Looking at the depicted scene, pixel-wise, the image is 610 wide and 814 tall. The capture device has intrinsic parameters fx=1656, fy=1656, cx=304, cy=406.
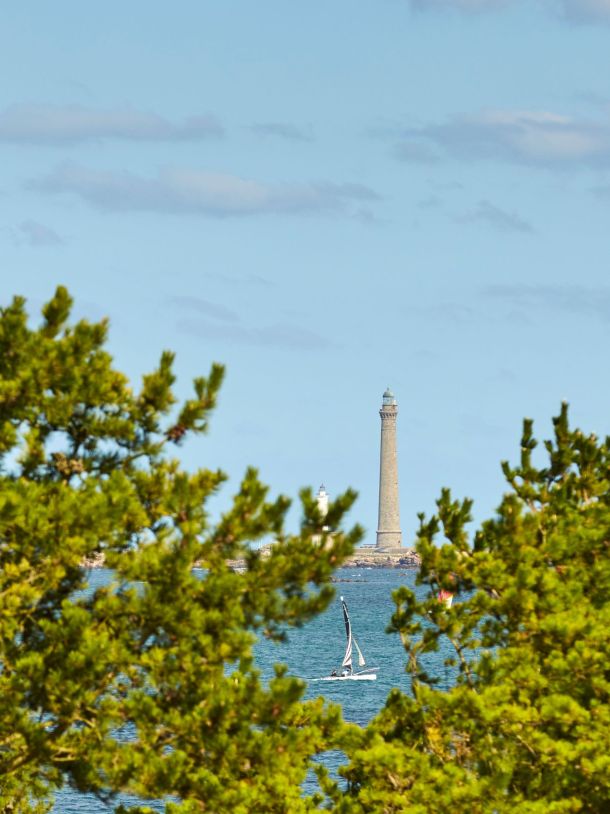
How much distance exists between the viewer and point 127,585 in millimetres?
22156

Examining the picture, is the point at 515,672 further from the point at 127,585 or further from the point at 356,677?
the point at 356,677

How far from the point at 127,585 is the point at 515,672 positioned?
7.78 m

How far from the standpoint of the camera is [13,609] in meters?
20.6

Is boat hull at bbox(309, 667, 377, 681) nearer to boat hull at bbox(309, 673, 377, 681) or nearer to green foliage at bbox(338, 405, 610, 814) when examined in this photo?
boat hull at bbox(309, 673, 377, 681)

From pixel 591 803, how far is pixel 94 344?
10.8 meters

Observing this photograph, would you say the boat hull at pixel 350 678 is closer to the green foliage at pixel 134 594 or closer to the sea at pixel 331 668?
the sea at pixel 331 668

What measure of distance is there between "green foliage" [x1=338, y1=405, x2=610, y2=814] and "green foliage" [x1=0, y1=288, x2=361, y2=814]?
4393 millimetres

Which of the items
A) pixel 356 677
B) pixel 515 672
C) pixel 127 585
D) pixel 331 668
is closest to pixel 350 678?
pixel 356 677

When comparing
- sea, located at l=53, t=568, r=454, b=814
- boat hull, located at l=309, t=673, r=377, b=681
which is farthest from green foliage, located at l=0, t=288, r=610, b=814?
boat hull, located at l=309, t=673, r=377, b=681

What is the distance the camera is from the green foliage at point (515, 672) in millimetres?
25734

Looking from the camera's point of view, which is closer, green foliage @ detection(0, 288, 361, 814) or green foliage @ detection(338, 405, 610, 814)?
green foliage @ detection(0, 288, 361, 814)

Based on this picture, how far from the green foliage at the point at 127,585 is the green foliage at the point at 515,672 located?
14.4 ft

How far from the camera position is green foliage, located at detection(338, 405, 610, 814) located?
2573 cm

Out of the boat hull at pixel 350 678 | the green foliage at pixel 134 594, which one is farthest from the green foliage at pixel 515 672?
the boat hull at pixel 350 678
